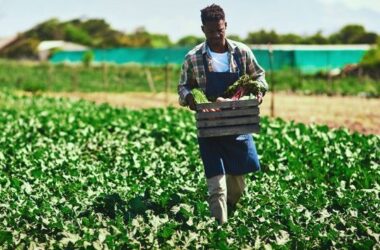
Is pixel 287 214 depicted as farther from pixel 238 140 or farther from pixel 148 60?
pixel 148 60

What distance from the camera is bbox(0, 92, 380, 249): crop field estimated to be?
551 centimetres

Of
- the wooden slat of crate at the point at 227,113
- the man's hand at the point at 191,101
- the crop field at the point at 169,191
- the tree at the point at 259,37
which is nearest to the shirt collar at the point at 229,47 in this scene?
the man's hand at the point at 191,101

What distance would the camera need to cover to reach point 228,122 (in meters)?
5.87

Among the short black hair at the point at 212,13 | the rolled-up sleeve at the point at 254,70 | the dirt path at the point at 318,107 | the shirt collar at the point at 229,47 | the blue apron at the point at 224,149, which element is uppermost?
the short black hair at the point at 212,13

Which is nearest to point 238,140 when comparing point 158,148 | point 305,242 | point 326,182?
point 305,242

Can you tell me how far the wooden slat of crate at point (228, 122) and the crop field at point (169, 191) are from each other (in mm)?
674

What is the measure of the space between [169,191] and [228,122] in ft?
4.04

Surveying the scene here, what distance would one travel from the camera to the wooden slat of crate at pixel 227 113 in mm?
5807

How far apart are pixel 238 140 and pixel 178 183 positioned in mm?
1561

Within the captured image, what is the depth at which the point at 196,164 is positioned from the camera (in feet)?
28.5

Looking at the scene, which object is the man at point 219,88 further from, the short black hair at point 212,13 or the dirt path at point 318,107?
the dirt path at point 318,107

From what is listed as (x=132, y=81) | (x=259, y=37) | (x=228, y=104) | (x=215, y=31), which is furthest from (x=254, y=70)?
(x=259, y=37)

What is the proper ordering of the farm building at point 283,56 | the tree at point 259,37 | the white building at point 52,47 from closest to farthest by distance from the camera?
the farm building at point 283,56, the tree at point 259,37, the white building at point 52,47

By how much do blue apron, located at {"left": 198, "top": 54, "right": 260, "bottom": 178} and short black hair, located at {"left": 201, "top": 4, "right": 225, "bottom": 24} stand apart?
352 mm
